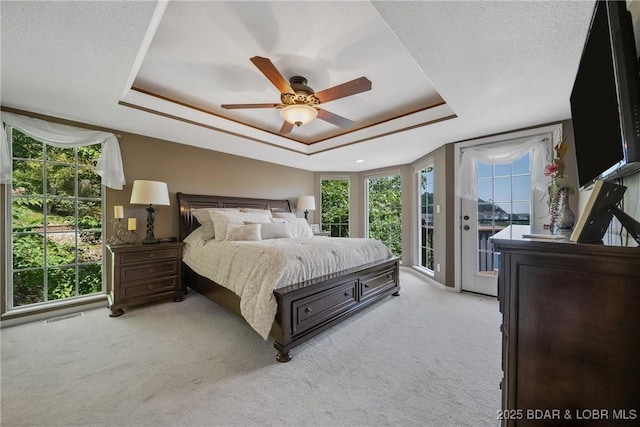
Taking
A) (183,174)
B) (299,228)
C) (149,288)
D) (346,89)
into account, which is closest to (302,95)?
(346,89)

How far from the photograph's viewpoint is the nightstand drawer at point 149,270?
112 inches

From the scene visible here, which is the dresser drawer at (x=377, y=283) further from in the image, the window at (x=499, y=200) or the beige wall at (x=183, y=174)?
the beige wall at (x=183, y=174)

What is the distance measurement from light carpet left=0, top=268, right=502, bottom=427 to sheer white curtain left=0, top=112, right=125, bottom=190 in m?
1.63

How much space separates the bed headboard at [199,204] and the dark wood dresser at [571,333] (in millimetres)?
3843

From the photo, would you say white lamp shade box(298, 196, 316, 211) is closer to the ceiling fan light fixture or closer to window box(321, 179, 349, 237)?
window box(321, 179, 349, 237)

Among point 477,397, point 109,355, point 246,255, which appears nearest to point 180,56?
point 246,255

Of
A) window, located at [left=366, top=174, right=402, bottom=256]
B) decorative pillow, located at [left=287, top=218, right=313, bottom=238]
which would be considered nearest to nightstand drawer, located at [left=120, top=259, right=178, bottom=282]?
decorative pillow, located at [left=287, top=218, right=313, bottom=238]

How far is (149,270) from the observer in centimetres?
304

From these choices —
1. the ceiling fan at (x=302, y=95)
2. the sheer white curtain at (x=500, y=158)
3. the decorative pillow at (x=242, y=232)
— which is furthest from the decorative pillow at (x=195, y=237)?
the sheer white curtain at (x=500, y=158)

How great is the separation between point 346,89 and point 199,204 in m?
2.94

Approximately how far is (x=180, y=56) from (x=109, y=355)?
2.55 metres

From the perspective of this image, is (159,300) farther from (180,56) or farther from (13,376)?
(180,56)

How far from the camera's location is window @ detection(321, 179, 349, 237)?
5957 mm

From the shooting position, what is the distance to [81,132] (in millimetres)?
2895
